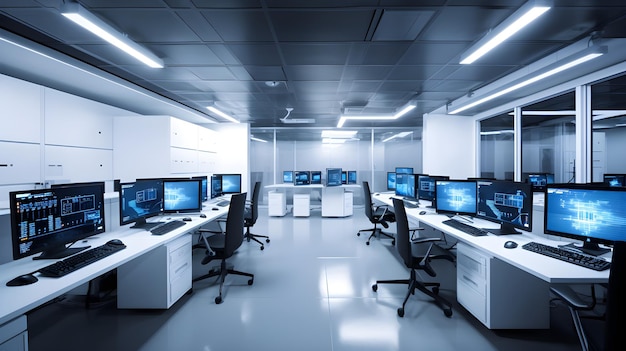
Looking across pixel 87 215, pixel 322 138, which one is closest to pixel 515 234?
pixel 87 215

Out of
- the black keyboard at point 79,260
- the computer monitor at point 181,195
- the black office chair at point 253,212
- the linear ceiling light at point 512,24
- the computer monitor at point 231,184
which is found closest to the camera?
the black keyboard at point 79,260

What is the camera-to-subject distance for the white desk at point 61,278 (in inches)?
46.4

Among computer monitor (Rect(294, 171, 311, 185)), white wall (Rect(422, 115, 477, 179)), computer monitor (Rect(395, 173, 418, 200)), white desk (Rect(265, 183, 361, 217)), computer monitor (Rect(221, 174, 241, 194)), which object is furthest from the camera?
computer monitor (Rect(294, 171, 311, 185))

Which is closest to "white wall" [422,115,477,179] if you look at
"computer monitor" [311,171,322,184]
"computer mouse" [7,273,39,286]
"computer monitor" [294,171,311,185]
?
"computer monitor" [311,171,322,184]

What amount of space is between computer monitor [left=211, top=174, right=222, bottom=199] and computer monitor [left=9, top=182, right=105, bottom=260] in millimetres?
2638

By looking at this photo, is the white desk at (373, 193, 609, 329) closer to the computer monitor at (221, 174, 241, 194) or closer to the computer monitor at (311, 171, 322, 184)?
the computer monitor at (221, 174, 241, 194)

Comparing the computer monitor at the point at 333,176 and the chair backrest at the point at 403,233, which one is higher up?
the computer monitor at the point at 333,176

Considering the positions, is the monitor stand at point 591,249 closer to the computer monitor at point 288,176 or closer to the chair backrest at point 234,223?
the chair backrest at point 234,223

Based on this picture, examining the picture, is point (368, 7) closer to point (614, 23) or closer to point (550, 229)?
point (550, 229)

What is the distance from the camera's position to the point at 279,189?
297 inches

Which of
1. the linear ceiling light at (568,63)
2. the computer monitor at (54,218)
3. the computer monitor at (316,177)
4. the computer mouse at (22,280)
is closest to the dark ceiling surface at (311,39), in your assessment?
the linear ceiling light at (568,63)

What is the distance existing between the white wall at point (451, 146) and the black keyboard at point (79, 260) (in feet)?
21.6

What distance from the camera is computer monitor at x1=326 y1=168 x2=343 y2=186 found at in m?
6.92

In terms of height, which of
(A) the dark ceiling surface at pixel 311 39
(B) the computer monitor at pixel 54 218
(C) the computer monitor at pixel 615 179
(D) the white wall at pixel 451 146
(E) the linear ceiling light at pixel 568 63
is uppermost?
(A) the dark ceiling surface at pixel 311 39
